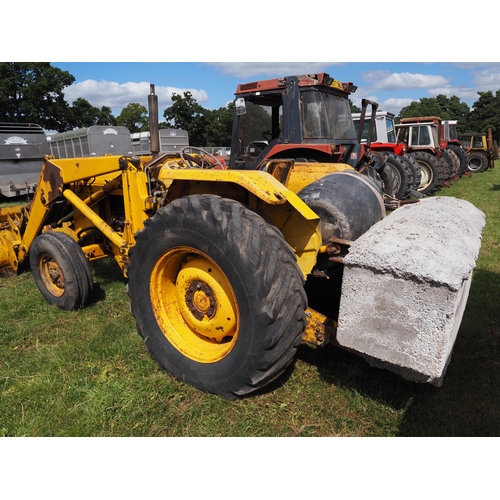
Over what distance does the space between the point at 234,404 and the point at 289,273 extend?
3.17ft

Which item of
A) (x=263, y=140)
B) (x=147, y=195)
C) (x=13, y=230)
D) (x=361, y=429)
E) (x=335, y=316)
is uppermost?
(x=263, y=140)

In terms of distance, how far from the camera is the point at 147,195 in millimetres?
3580

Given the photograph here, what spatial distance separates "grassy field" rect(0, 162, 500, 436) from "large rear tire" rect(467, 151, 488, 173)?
2093cm

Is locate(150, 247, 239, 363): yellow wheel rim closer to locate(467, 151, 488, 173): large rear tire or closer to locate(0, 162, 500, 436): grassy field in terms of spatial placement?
locate(0, 162, 500, 436): grassy field

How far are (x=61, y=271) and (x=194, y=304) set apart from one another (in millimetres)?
1850

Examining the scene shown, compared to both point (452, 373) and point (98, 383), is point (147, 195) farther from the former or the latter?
point (452, 373)

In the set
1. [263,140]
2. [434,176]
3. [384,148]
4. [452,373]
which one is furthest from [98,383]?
[434,176]

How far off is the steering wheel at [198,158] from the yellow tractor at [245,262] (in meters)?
0.02

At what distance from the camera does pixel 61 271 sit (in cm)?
401

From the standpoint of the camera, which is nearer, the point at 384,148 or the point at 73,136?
the point at 384,148

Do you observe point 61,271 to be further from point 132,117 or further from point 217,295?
point 132,117

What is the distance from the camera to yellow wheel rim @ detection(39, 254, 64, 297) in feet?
13.7

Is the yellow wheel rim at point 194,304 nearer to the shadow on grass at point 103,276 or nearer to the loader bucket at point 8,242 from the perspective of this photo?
the shadow on grass at point 103,276

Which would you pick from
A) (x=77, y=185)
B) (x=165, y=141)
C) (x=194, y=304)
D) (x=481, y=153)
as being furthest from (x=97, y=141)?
(x=481, y=153)
